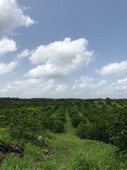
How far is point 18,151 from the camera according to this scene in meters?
6.69

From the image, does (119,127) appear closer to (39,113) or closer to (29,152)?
(29,152)

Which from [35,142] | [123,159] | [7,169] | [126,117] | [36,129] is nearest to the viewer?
[7,169]

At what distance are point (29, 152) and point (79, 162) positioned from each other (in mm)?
3132

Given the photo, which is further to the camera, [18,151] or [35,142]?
[35,142]

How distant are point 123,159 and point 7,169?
16.2 feet

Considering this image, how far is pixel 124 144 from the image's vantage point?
20.5 feet

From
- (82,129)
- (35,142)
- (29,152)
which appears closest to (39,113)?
(35,142)

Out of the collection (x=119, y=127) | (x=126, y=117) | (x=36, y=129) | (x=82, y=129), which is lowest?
(x=82, y=129)

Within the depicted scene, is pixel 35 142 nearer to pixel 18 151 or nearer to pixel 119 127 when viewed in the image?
pixel 18 151

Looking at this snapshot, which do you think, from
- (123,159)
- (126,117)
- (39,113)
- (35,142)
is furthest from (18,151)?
(126,117)

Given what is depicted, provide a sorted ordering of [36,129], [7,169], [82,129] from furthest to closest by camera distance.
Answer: [82,129] → [36,129] → [7,169]

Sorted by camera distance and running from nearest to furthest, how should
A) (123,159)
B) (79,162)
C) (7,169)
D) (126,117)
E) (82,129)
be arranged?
1. (7,169)
2. (79,162)
3. (123,159)
4. (126,117)
5. (82,129)

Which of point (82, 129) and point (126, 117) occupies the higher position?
point (126, 117)

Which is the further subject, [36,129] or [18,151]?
[36,129]
